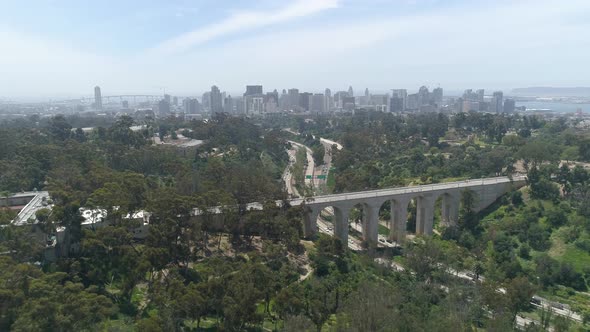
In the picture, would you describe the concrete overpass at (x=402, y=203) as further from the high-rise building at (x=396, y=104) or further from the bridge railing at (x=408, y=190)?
the high-rise building at (x=396, y=104)

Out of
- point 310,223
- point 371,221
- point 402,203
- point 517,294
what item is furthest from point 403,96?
point 517,294

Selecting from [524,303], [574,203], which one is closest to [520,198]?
[574,203]

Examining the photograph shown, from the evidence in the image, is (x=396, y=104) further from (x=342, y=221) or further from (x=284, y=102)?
(x=342, y=221)

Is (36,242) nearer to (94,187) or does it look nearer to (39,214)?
(39,214)

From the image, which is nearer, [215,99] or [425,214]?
[425,214]

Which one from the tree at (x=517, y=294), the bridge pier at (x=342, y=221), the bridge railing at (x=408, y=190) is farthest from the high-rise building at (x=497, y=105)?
the tree at (x=517, y=294)

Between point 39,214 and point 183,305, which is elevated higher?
point 39,214
